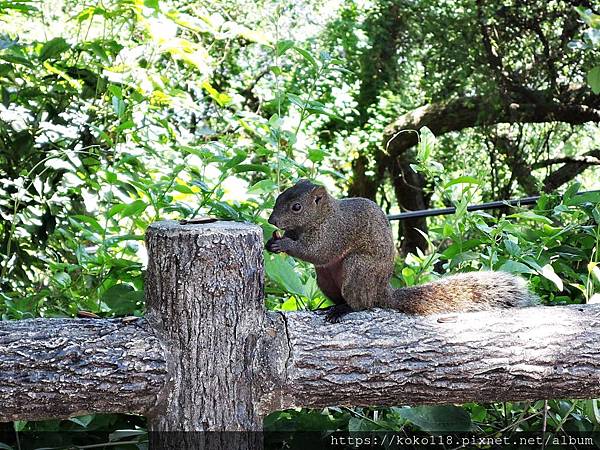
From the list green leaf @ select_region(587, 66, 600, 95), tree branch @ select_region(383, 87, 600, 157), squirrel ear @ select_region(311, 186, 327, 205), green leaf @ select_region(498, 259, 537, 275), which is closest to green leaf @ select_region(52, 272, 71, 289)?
squirrel ear @ select_region(311, 186, 327, 205)

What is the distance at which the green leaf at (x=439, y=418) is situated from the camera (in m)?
1.86

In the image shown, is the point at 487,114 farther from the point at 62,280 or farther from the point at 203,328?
the point at 203,328

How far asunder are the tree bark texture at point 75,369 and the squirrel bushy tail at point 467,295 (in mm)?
691

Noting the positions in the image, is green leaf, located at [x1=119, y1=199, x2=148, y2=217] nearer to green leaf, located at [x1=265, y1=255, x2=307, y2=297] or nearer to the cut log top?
green leaf, located at [x1=265, y1=255, x2=307, y2=297]

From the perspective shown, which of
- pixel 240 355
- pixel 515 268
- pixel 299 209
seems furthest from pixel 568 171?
pixel 240 355

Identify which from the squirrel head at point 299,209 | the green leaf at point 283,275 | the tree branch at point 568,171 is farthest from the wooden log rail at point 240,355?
the tree branch at point 568,171

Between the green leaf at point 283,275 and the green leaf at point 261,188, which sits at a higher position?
the green leaf at point 261,188

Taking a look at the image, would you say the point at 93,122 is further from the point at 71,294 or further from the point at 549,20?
the point at 549,20

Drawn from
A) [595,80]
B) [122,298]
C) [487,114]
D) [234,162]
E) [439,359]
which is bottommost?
[439,359]

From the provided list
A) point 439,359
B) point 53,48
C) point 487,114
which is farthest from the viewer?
point 487,114

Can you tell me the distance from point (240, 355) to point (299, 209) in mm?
652

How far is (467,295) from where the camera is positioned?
6.31 feet

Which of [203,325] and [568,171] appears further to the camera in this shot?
[568,171]

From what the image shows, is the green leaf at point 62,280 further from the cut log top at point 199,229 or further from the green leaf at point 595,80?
the green leaf at point 595,80
